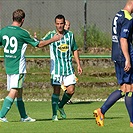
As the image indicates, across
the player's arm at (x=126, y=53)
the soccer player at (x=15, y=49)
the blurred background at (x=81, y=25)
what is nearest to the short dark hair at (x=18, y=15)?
the soccer player at (x=15, y=49)

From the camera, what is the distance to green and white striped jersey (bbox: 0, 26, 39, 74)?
1179 cm

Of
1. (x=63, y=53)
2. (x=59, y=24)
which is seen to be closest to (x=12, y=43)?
(x=59, y=24)

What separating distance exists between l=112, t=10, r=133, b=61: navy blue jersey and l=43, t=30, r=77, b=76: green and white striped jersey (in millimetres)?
2224

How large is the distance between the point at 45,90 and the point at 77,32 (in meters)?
3.77

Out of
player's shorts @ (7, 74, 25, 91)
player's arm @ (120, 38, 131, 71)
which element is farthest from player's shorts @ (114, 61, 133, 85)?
player's shorts @ (7, 74, 25, 91)

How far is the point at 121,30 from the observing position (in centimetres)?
1075

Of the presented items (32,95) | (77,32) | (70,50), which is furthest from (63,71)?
(77,32)

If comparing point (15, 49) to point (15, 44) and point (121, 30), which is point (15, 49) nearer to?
point (15, 44)

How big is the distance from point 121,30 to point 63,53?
8.52 ft

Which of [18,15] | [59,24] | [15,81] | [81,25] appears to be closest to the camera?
[18,15]

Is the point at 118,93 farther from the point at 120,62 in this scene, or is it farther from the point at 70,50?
the point at 70,50

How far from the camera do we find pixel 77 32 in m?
23.0

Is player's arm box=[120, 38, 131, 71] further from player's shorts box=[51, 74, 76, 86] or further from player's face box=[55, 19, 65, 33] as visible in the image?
player's shorts box=[51, 74, 76, 86]

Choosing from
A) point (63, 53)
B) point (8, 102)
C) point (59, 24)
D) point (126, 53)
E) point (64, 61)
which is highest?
point (59, 24)
